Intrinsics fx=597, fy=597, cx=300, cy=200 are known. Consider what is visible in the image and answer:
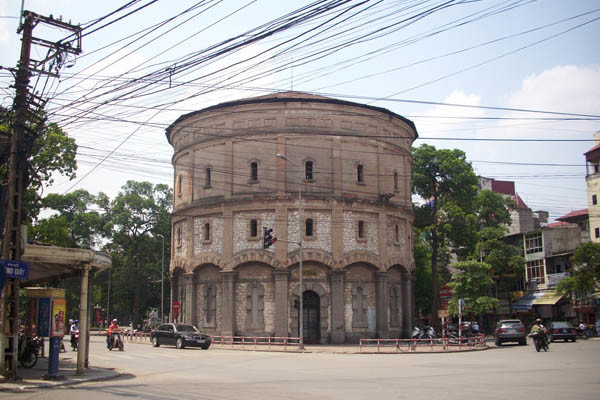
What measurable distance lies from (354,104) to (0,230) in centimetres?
2592

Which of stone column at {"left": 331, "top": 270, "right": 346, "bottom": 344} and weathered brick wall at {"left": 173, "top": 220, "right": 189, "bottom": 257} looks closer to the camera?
stone column at {"left": 331, "top": 270, "right": 346, "bottom": 344}

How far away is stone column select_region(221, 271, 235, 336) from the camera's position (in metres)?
37.0

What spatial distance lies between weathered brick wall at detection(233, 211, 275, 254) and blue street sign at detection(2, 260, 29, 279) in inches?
855

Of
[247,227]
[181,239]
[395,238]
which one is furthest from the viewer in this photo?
[181,239]

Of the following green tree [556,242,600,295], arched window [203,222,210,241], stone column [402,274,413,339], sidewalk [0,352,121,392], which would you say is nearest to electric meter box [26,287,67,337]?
sidewalk [0,352,121,392]

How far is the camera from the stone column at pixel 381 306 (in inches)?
1485

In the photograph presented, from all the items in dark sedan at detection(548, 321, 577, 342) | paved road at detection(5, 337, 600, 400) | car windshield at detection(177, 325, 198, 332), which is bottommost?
dark sedan at detection(548, 321, 577, 342)

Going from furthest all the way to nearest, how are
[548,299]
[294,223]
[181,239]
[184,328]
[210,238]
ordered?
[548,299] < [181,239] < [210,238] < [294,223] < [184,328]

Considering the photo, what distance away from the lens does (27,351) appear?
64.8ft

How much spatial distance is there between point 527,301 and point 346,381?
144 feet

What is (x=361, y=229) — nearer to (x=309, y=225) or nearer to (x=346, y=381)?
(x=309, y=225)

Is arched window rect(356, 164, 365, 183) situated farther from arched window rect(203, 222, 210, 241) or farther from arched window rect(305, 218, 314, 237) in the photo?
arched window rect(203, 222, 210, 241)

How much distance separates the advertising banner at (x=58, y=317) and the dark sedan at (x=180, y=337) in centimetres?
1496

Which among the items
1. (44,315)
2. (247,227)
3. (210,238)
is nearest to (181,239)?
(210,238)
